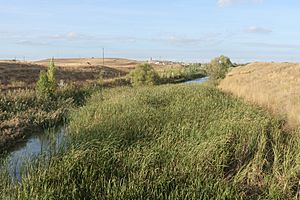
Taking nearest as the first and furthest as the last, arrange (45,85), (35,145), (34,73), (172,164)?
(172,164)
(35,145)
(45,85)
(34,73)

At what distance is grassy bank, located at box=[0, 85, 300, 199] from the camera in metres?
6.73

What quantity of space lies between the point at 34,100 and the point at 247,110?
37.4 ft

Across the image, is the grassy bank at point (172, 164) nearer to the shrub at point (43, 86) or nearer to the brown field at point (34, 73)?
the shrub at point (43, 86)

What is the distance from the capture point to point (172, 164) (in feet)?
26.5

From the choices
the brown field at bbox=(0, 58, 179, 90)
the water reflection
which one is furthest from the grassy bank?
the brown field at bbox=(0, 58, 179, 90)

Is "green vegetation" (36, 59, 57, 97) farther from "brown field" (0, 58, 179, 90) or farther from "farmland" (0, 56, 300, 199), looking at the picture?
"farmland" (0, 56, 300, 199)

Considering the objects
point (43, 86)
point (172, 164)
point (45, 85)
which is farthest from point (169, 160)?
point (45, 85)

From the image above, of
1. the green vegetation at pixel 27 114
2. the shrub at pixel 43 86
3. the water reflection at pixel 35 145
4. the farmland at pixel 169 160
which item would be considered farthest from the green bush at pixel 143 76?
the farmland at pixel 169 160

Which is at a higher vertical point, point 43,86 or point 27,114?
point 43,86

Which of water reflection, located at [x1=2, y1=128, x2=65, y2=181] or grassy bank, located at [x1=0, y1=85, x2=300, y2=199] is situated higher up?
grassy bank, located at [x1=0, y1=85, x2=300, y2=199]

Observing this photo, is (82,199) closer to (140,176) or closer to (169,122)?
(140,176)

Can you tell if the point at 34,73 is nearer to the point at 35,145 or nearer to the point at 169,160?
the point at 35,145

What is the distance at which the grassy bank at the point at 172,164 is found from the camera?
6734 mm

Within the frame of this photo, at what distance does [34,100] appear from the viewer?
20.6 meters
